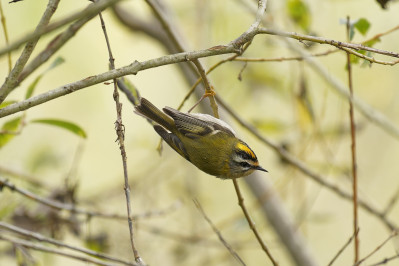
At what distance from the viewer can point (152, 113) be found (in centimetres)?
281

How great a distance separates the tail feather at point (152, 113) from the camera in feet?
8.56

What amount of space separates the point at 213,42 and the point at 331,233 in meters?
2.64

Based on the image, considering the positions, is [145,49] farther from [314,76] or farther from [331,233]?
[331,233]

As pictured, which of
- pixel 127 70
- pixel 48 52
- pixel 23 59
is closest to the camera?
pixel 127 70

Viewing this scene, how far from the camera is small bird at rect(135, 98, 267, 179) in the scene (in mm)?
2938

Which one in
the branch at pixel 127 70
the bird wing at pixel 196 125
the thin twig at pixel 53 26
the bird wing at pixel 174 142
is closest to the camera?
the thin twig at pixel 53 26

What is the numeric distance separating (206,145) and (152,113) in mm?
446

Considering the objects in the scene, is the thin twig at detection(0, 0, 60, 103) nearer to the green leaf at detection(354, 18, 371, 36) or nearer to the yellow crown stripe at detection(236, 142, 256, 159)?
the green leaf at detection(354, 18, 371, 36)

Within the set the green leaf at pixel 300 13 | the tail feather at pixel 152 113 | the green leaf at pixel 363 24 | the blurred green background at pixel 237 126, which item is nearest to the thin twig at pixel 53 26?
the tail feather at pixel 152 113

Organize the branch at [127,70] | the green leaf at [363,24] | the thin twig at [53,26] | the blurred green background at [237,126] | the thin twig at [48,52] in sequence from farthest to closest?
the blurred green background at [237,126], the green leaf at [363,24], the thin twig at [48,52], the branch at [127,70], the thin twig at [53,26]

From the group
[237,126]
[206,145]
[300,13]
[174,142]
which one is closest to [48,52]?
[174,142]

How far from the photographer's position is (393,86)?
6188mm

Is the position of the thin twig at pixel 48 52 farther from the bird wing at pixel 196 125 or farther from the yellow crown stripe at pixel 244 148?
the yellow crown stripe at pixel 244 148

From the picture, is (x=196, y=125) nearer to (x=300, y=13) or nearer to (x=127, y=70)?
(x=300, y=13)
